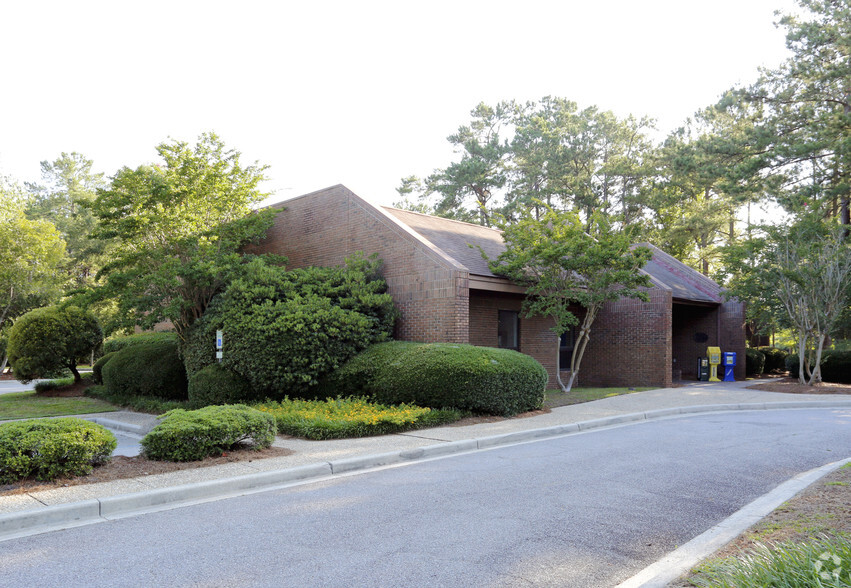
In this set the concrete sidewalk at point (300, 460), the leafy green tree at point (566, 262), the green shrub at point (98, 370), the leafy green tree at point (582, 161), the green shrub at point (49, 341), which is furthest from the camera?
the leafy green tree at point (582, 161)

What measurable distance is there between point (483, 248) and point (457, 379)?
8.08 metres

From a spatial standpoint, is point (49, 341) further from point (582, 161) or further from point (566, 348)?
point (582, 161)

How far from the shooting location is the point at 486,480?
7355mm

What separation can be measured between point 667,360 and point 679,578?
16712 mm

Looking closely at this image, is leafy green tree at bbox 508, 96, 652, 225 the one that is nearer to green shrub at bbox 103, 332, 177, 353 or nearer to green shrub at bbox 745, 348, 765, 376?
green shrub at bbox 745, 348, 765, 376

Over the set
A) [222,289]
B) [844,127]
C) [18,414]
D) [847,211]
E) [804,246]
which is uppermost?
[844,127]

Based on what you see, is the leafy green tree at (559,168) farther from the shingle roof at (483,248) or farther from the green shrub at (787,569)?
the green shrub at (787,569)

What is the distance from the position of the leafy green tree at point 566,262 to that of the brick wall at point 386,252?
2.04 meters

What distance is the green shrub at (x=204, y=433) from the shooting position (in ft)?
26.2

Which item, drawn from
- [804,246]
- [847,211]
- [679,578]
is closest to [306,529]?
[679,578]

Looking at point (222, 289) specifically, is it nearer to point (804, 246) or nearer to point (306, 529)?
point (306, 529)

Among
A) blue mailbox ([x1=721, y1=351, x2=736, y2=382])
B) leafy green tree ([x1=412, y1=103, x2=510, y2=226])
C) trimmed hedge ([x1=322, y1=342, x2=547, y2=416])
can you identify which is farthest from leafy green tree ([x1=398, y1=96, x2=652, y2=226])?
trimmed hedge ([x1=322, y1=342, x2=547, y2=416])

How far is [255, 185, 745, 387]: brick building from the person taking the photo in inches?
601

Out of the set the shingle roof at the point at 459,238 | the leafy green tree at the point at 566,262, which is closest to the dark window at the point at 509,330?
the leafy green tree at the point at 566,262
